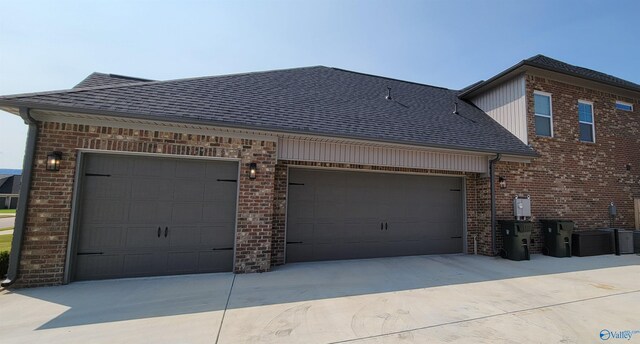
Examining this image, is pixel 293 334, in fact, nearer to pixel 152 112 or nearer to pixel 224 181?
pixel 224 181

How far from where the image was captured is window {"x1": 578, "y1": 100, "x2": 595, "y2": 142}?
30.9 ft

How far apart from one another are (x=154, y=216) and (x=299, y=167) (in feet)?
10.6

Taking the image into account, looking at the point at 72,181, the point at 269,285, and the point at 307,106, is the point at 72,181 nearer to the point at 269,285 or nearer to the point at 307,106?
the point at 269,285

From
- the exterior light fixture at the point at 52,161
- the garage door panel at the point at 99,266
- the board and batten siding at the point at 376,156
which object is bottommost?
the garage door panel at the point at 99,266

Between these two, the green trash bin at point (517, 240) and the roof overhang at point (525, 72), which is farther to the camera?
the roof overhang at point (525, 72)

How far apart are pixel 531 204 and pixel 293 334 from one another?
8.38 metres

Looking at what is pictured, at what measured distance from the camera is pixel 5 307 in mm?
3865

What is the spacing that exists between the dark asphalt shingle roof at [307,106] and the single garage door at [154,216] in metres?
1.02

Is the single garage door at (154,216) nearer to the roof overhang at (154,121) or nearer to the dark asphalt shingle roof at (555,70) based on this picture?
the roof overhang at (154,121)

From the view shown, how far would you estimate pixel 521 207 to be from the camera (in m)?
8.05

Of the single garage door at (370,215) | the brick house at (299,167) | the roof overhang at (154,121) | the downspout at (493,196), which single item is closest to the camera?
the roof overhang at (154,121)

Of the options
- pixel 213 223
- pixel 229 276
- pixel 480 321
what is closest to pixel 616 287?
pixel 480 321

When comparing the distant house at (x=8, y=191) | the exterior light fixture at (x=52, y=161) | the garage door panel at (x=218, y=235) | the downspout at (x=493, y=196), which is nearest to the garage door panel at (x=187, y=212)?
the garage door panel at (x=218, y=235)

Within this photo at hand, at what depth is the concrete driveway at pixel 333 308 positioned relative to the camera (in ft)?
10.5
